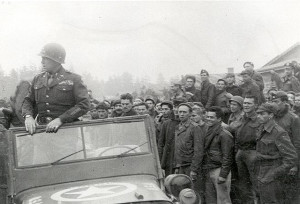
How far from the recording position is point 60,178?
13.1 feet

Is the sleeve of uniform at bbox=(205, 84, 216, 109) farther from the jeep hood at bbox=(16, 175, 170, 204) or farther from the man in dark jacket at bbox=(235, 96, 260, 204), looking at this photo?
the jeep hood at bbox=(16, 175, 170, 204)

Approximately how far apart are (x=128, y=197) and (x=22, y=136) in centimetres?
132

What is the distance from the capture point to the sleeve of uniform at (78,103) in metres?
4.31

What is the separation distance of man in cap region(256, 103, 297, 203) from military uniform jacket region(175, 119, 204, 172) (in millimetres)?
948

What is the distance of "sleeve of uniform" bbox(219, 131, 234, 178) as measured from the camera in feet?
19.1

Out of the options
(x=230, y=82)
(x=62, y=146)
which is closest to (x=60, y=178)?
(x=62, y=146)

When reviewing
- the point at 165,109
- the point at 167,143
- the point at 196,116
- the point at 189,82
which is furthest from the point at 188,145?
the point at 189,82

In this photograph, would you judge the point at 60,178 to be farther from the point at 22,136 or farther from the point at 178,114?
the point at 178,114

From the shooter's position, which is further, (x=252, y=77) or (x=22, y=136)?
(x=252, y=77)

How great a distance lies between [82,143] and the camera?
163 inches

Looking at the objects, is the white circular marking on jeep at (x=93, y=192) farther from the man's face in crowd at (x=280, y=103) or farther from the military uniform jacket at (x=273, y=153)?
the man's face in crowd at (x=280, y=103)

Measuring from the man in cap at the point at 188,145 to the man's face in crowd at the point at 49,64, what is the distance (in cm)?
222

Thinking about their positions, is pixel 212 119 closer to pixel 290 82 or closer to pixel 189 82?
pixel 189 82

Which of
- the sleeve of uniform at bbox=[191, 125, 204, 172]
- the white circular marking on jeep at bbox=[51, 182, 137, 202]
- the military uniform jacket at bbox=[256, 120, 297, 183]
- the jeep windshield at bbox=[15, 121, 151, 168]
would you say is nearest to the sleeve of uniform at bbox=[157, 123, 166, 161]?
the sleeve of uniform at bbox=[191, 125, 204, 172]
